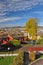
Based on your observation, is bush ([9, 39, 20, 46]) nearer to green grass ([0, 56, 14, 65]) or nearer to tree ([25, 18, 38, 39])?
tree ([25, 18, 38, 39])

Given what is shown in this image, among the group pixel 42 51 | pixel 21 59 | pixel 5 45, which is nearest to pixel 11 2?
pixel 5 45

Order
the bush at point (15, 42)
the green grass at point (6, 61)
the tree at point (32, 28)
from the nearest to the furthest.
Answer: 1. the green grass at point (6, 61)
2. the bush at point (15, 42)
3. the tree at point (32, 28)

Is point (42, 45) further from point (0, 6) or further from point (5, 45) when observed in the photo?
point (0, 6)

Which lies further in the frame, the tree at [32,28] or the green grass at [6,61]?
the tree at [32,28]

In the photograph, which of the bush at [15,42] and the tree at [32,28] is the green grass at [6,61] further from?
the tree at [32,28]

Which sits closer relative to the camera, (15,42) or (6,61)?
Result: (6,61)

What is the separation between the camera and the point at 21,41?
33.7 feet

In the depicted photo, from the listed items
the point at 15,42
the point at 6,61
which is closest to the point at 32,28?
the point at 15,42

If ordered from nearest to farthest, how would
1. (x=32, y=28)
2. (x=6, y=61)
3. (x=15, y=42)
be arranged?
(x=6, y=61), (x=15, y=42), (x=32, y=28)

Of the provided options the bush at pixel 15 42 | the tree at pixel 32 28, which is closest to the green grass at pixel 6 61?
the bush at pixel 15 42

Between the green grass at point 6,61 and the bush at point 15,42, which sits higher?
the bush at point 15,42

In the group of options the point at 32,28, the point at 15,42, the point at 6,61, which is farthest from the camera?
the point at 32,28

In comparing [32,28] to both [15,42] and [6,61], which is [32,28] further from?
[6,61]

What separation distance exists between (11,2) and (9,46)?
185 cm
